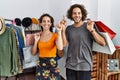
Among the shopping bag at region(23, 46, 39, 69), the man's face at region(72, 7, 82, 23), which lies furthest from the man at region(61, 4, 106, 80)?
the shopping bag at region(23, 46, 39, 69)

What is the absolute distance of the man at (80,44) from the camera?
5.87 ft

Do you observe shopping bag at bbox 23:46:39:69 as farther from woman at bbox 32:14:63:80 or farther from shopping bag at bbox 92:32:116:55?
shopping bag at bbox 92:32:116:55

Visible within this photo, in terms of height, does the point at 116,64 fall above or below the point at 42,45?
below

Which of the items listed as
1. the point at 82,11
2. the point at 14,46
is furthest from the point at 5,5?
the point at 82,11

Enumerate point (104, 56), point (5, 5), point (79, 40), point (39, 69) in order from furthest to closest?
point (5, 5) < point (104, 56) < point (39, 69) < point (79, 40)

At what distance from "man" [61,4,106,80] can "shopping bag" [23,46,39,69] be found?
0.44m

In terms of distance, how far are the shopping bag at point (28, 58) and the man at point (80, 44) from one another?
443mm

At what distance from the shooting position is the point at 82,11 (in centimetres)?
185

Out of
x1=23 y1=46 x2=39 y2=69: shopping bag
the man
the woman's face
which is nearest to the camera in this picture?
the man

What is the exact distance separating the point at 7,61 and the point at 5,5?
971 mm

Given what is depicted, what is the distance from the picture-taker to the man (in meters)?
1.79

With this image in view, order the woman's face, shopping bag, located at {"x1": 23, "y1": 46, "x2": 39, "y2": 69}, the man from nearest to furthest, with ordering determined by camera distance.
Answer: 1. the man
2. the woman's face
3. shopping bag, located at {"x1": 23, "y1": 46, "x2": 39, "y2": 69}

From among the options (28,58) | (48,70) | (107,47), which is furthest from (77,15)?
(28,58)

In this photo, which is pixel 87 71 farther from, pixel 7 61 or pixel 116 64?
pixel 7 61
